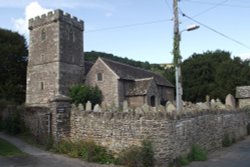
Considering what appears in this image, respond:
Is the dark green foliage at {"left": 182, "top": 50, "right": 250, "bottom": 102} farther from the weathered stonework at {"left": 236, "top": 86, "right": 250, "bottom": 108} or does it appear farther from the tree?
the tree

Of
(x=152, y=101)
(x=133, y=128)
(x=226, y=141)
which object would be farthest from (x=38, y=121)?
(x=152, y=101)

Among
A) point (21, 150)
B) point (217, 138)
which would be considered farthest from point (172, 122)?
point (21, 150)

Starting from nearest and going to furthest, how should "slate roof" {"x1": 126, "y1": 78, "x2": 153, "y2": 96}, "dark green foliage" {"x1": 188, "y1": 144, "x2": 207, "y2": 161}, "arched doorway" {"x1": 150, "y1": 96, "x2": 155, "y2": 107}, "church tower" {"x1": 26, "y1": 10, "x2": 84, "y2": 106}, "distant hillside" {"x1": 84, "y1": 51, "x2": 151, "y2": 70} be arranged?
"dark green foliage" {"x1": 188, "y1": 144, "x2": 207, "y2": 161} → "church tower" {"x1": 26, "y1": 10, "x2": 84, "y2": 106} → "slate roof" {"x1": 126, "y1": 78, "x2": 153, "y2": 96} → "arched doorway" {"x1": 150, "y1": 96, "x2": 155, "y2": 107} → "distant hillside" {"x1": 84, "y1": 51, "x2": 151, "y2": 70}

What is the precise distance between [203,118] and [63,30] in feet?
92.5

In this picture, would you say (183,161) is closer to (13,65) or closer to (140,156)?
(140,156)

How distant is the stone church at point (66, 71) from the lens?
41.8m

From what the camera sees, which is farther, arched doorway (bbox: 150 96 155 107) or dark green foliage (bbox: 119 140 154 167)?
arched doorway (bbox: 150 96 155 107)

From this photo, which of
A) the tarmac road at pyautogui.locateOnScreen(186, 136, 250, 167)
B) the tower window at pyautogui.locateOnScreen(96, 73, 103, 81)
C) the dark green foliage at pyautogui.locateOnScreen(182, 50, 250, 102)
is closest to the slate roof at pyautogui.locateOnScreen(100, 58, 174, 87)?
the tower window at pyautogui.locateOnScreen(96, 73, 103, 81)

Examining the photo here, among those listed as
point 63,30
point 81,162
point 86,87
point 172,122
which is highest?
point 63,30

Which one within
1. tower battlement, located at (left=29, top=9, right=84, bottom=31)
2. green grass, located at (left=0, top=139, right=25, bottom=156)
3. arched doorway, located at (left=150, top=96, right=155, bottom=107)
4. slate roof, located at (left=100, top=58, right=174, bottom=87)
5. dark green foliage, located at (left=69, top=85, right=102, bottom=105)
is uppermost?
tower battlement, located at (left=29, top=9, right=84, bottom=31)

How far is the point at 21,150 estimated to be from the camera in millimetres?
17688

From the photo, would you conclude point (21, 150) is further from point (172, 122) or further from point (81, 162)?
point (172, 122)

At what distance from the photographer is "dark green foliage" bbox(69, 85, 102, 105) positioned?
39.5 meters

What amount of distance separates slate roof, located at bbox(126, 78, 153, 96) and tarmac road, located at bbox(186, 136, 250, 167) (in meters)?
21.5
